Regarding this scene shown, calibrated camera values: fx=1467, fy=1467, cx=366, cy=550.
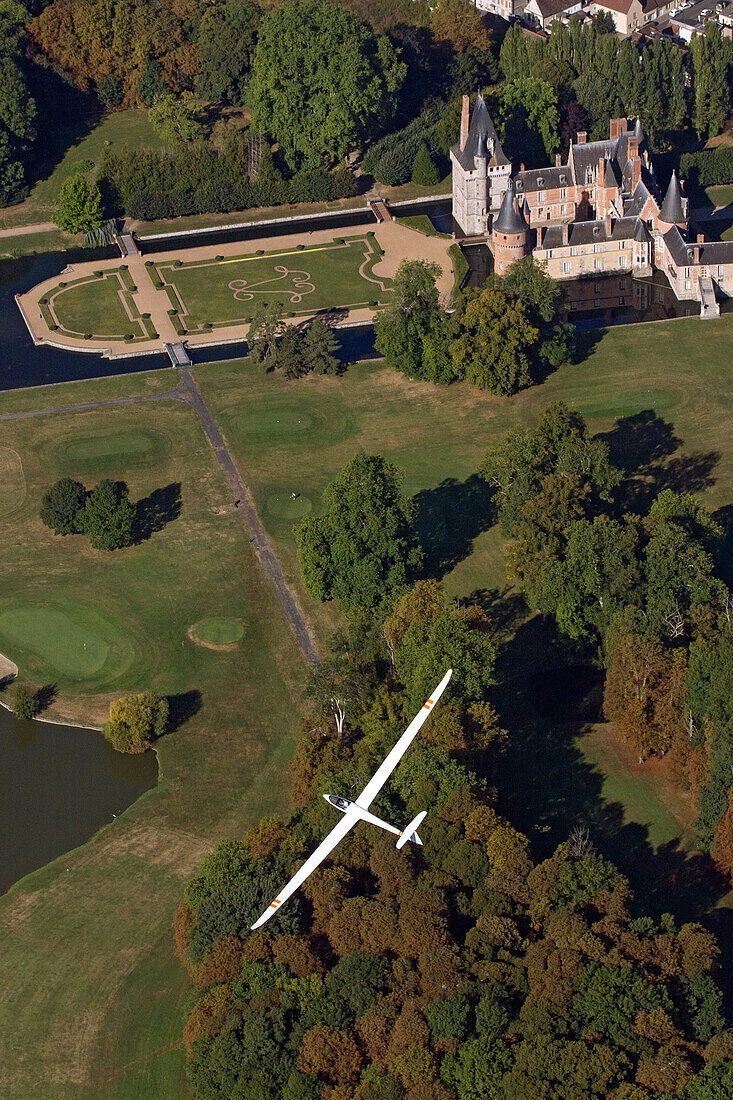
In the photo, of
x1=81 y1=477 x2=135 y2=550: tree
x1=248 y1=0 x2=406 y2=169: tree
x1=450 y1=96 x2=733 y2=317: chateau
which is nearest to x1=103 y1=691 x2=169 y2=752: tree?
x1=81 y1=477 x2=135 y2=550: tree

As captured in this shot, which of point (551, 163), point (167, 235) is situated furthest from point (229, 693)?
point (551, 163)

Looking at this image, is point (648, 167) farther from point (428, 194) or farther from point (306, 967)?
point (306, 967)

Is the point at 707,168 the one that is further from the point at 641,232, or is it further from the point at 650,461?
the point at 650,461

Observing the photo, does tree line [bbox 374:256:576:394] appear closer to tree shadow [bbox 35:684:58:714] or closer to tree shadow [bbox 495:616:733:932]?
tree shadow [bbox 495:616:733:932]

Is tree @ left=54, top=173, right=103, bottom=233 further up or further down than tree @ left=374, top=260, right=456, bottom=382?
further up

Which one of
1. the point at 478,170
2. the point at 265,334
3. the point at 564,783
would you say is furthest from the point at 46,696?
the point at 478,170
